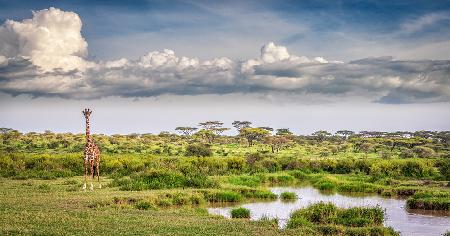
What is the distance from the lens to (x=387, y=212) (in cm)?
3005

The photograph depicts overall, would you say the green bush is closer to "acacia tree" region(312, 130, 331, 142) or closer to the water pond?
the water pond

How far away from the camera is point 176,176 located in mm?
37281

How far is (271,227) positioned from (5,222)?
394 inches

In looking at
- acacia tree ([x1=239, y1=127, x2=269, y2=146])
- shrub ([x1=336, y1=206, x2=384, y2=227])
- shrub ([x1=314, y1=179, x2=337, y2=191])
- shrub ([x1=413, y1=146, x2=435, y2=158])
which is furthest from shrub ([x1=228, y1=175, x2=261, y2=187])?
acacia tree ([x1=239, y1=127, x2=269, y2=146])

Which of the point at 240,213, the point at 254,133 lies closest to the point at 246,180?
the point at 240,213

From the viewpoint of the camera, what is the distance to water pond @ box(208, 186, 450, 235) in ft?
82.8

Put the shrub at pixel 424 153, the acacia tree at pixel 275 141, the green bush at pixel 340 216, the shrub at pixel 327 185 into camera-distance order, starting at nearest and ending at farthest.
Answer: the green bush at pixel 340 216
the shrub at pixel 327 185
the shrub at pixel 424 153
the acacia tree at pixel 275 141

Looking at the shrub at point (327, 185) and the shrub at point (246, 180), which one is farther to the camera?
the shrub at point (246, 180)

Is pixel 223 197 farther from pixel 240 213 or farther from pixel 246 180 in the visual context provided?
pixel 246 180

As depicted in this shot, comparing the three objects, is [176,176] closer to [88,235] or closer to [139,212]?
[139,212]

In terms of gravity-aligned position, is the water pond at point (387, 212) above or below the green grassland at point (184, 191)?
below

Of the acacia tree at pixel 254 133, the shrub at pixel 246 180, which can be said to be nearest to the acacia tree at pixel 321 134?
the acacia tree at pixel 254 133

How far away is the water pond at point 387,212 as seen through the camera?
25234 mm

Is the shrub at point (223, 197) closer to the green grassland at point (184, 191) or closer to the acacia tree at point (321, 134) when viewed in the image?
the green grassland at point (184, 191)
